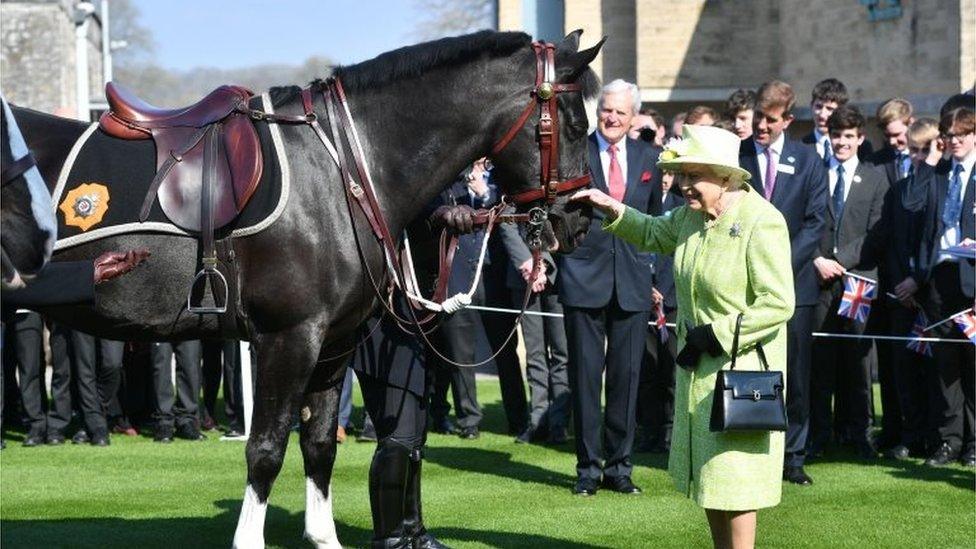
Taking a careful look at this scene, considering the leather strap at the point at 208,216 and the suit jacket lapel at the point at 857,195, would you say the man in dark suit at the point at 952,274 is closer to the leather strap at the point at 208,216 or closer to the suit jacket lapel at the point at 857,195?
the suit jacket lapel at the point at 857,195

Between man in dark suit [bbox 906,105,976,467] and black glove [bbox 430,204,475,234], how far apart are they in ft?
14.2

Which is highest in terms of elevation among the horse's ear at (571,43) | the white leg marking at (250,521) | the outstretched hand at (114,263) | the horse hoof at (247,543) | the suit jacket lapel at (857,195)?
the horse's ear at (571,43)

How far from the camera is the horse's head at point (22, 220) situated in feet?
14.2

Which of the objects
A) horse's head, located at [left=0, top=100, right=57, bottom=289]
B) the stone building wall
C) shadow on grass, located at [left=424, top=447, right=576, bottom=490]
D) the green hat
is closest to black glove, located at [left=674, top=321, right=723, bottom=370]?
the green hat

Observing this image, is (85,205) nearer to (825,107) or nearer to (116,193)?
(116,193)

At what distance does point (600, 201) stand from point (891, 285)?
4615mm

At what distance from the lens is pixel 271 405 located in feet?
19.4

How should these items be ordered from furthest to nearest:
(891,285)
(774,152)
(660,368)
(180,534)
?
1. (660,368)
2. (891,285)
3. (774,152)
4. (180,534)

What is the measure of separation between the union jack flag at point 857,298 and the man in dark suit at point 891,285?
1.35ft

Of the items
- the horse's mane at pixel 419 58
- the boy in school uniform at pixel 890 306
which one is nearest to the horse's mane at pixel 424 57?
the horse's mane at pixel 419 58

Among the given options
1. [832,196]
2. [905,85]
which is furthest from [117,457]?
[905,85]

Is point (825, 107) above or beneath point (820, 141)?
above

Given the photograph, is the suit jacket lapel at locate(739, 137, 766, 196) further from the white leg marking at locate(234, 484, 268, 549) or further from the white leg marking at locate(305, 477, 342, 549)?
the white leg marking at locate(234, 484, 268, 549)

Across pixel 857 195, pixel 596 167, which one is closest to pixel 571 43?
pixel 596 167
